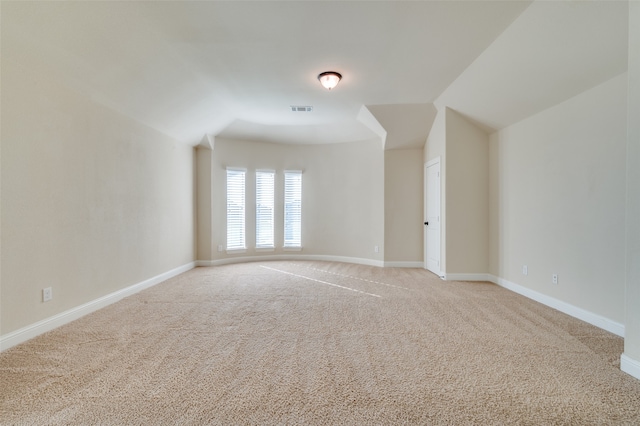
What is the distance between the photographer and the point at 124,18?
2568mm

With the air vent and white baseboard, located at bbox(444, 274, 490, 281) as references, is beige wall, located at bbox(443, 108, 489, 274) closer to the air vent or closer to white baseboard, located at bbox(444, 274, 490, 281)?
white baseboard, located at bbox(444, 274, 490, 281)

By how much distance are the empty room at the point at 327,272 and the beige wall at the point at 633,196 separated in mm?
14

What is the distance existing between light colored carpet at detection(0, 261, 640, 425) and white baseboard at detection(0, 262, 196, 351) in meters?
0.09

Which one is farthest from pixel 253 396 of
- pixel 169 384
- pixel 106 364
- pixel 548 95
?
pixel 548 95

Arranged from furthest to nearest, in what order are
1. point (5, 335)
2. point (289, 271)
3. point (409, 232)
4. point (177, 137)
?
point (409, 232) → point (289, 271) → point (177, 137) → point (5, 335)

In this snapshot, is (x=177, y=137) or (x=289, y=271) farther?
(x=289, y=271)

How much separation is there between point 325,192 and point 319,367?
4.98 m

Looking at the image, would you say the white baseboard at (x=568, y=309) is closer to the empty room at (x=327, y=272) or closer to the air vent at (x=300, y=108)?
the empty room at (x=327, y=272)

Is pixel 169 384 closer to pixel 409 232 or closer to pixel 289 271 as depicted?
pixel 289 271

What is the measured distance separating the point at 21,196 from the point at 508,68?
5.10 metres

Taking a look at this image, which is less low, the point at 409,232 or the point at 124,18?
the point at 124,18

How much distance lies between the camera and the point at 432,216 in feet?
17.7

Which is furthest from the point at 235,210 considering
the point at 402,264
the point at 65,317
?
the point at 402,264

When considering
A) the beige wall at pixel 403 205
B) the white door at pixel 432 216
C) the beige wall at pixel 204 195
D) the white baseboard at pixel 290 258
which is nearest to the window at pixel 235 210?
A: the white baseboard at pixel 290 258
